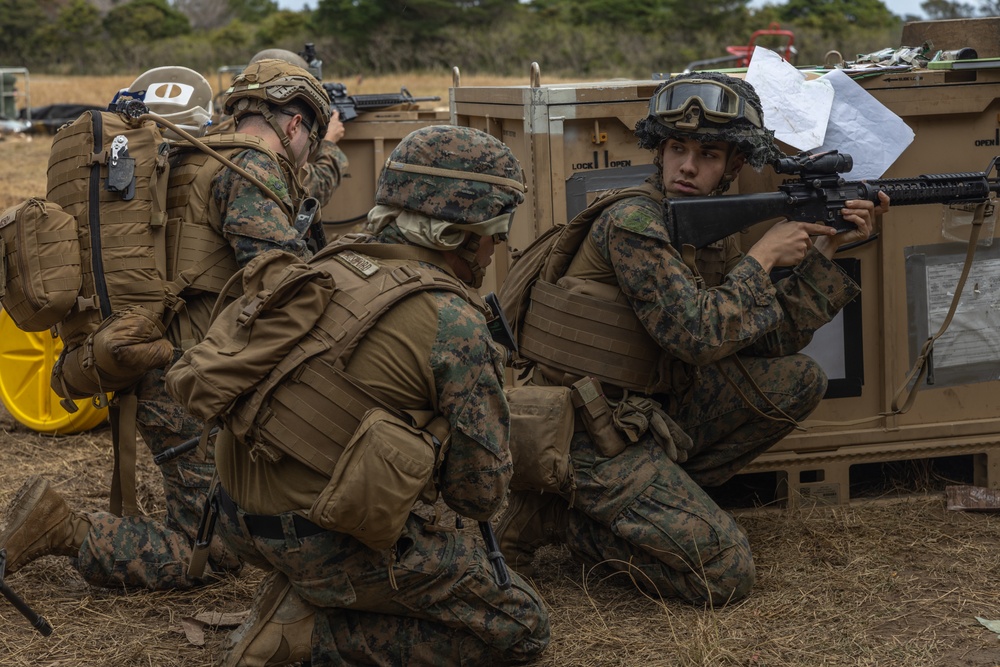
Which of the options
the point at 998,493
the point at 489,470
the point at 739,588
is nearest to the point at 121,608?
the point at 489,470

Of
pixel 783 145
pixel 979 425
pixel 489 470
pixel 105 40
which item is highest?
pixel 105 40

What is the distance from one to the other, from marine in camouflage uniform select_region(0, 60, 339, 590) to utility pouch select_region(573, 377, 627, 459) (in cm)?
120

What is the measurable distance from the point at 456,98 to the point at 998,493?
320 cm

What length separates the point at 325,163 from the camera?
6.97 metres

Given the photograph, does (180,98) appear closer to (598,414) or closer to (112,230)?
(112,230)

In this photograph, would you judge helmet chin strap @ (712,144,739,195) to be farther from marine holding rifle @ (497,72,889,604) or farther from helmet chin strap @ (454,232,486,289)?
helmet chin strap @ (454,232,486,289)

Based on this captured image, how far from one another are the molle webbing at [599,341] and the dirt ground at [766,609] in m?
0.83

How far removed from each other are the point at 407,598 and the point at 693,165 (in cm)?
187

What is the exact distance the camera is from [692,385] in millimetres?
4520

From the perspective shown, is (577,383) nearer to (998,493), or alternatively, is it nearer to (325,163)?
(998,493)

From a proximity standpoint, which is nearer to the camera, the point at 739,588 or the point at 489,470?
the point at 489,470

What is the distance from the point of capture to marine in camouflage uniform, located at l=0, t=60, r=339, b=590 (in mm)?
4301

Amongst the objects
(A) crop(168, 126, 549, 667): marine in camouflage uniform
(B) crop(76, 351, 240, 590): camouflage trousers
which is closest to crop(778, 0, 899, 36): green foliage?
(B) crop(76, 351, 240, 590): camouflage trousers

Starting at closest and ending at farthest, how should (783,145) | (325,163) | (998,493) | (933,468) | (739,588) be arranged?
(739,588)
(783,145)
(998,493)
(933,468)
(325,163)
